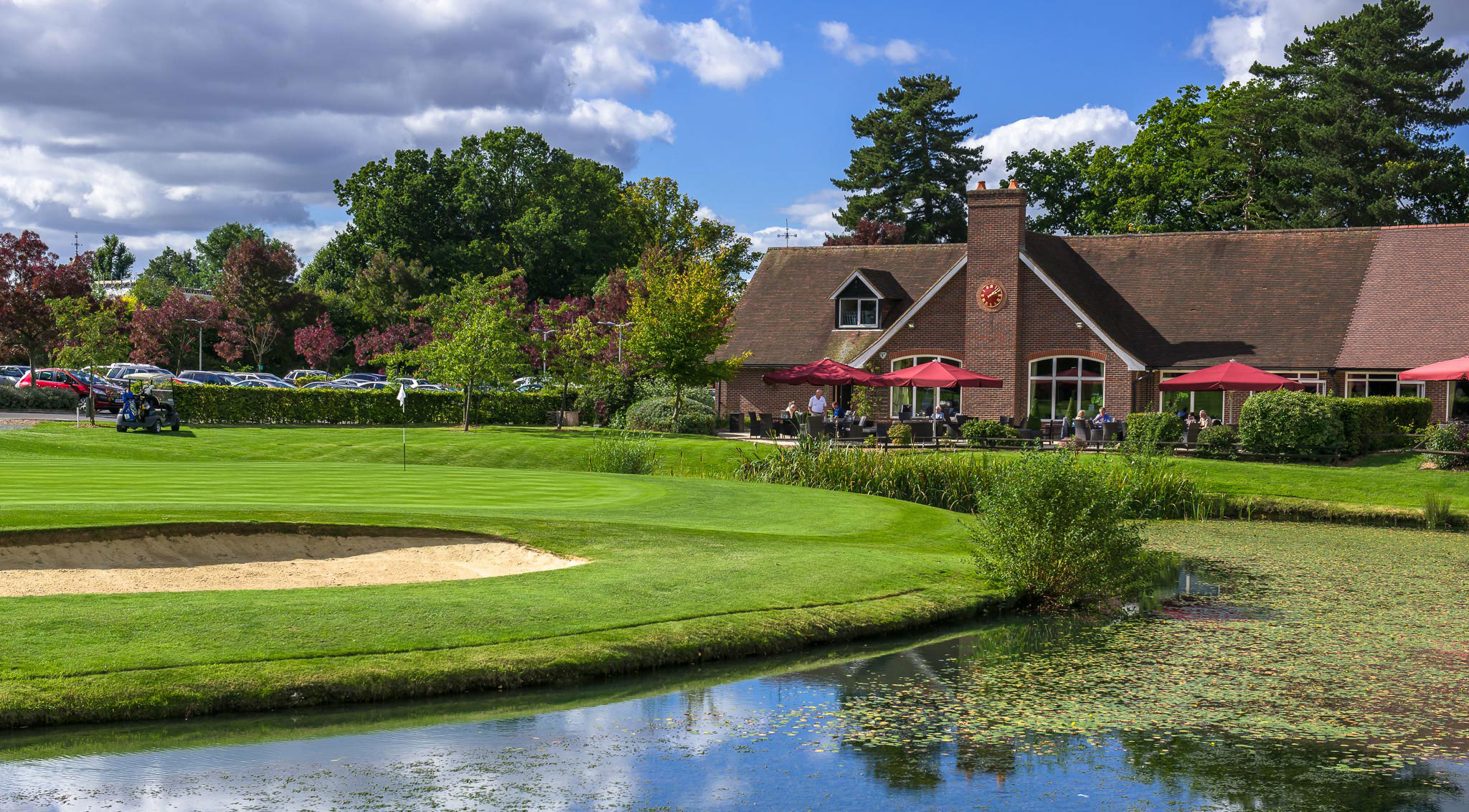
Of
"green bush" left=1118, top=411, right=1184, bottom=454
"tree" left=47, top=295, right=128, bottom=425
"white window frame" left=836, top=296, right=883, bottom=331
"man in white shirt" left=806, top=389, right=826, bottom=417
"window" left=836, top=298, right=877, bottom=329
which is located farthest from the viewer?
"tree" left=47, top=295, right=128, bottom=425

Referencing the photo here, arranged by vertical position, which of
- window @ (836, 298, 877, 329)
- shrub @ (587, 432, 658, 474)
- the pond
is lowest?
the pond

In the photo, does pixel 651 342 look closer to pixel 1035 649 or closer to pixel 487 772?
pixel 1035 649

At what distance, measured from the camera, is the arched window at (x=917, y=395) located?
3934 cm

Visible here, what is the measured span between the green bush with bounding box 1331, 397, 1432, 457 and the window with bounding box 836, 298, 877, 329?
648 inches

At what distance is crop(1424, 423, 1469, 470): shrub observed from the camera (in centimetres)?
2689

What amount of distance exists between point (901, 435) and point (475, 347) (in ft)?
47.9

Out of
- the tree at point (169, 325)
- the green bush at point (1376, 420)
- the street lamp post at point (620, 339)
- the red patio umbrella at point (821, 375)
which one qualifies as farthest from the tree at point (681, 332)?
the tree at point (169, 325)

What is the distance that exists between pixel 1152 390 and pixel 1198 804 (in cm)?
3148

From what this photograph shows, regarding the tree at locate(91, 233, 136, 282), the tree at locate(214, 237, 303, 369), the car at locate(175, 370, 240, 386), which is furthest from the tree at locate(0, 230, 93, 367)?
the tree at locate(91, 233, 136, 282)

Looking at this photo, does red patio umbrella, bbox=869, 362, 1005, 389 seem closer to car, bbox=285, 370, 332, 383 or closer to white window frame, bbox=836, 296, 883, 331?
white window frame, bbox=836, 296, 883, 331

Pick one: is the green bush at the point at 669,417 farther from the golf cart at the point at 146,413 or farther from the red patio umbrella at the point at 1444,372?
Answer: the red patio umbrella at the point at 1444,372

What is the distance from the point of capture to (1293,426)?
2805 centimetres

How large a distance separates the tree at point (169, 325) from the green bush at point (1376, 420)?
53579 millimetres

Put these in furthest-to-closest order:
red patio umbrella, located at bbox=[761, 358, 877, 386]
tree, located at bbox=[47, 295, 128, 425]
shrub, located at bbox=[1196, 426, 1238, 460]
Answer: tree, located at bbox=[47, 295, 128, 425]
red patio umbrella, located at bbox=[761, 358, 877, 386]
shrub, located at bbox=[1196, 426, 1238, 460]
